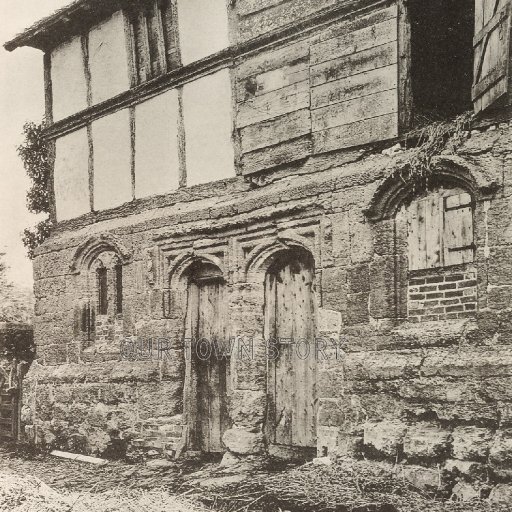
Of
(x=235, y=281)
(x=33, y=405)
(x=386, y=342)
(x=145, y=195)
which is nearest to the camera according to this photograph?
(x=386, y=342)

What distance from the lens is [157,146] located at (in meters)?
9.98

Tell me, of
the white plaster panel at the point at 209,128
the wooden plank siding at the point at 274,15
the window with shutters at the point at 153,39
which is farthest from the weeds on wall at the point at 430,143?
the window with shutters at the point at 153,39

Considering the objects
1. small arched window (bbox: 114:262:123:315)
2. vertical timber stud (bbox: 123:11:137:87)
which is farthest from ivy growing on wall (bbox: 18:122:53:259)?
vertical timber stud (bbox: 123:11:137:87)

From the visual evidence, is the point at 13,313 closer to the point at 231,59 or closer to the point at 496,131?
the point at 231,59

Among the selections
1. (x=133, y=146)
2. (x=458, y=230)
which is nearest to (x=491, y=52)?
(x=458, y=230)

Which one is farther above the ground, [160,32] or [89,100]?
[160,32]

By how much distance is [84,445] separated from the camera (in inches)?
405

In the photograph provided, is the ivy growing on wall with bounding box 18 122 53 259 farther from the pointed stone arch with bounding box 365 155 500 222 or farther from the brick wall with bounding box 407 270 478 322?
the brick wall with bounding box 407 270 478 322

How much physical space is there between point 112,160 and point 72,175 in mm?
1036

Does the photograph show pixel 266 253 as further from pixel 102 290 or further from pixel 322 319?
pixel 102 290

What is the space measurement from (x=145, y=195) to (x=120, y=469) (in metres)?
3.96

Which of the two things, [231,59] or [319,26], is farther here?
[231,59]

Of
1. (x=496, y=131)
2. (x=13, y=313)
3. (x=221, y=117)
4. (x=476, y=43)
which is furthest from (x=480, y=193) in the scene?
(x=13, y=313)

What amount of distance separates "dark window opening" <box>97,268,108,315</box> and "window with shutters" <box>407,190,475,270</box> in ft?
17.6
